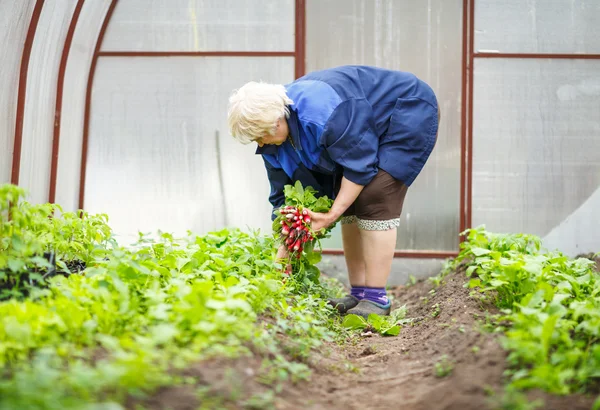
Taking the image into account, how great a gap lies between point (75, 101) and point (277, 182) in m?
2.74

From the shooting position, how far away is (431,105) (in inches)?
159

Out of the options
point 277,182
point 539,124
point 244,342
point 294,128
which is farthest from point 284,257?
point 539,124

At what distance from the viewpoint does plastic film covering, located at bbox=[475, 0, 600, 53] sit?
19.5ft

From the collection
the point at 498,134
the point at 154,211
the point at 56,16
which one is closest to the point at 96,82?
the point at 56,16

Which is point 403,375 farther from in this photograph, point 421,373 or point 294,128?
point 294,128

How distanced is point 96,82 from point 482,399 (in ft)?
16.6

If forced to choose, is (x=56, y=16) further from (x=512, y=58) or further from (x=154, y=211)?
(x=512, y=58)

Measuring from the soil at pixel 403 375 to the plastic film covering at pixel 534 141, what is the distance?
2470 mm

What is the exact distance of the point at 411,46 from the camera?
6102mm

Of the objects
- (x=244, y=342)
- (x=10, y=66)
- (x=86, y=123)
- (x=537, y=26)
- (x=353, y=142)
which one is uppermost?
(x=537, y=26)

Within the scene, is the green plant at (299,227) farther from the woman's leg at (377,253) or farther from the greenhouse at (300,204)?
the woman's leg at (377,253)

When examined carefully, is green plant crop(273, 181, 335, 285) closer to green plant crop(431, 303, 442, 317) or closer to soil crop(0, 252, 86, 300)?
green plant crop(431, 303, 442, 317)

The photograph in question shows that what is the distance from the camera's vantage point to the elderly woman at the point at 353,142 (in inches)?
143

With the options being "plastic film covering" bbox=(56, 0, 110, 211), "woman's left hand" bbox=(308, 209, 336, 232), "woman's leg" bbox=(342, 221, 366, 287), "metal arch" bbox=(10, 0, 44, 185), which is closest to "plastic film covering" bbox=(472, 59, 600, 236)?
"woman's leg" bbox=(342, 221, 366, 287)
